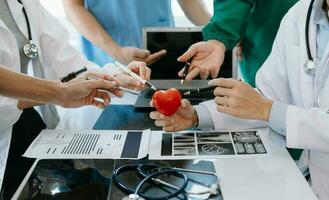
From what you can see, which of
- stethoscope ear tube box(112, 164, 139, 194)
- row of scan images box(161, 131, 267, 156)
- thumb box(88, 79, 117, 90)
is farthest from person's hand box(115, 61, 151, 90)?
stethoscope ear tube box(112, 164, 139, 194)

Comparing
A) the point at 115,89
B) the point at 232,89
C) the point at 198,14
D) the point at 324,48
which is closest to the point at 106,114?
the point at 115,89

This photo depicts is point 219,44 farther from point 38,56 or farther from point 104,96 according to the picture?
point 38,56

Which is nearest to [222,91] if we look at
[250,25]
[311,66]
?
[311,66]

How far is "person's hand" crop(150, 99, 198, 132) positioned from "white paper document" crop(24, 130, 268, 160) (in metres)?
0.02

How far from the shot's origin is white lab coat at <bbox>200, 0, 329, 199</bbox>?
3.15 feet

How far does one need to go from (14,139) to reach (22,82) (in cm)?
25

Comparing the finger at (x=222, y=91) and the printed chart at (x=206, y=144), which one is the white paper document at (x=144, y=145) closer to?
the printed chart at (x=206, y=144)

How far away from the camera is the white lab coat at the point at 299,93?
96 cm

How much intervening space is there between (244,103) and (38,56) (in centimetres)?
69

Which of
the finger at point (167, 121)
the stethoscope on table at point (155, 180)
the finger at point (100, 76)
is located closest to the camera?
the stethoscope on table at point (155, 180)

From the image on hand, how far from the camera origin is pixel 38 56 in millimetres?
1326

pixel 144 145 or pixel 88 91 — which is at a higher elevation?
pixel 88 91

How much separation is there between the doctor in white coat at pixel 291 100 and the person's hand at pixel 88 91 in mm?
169

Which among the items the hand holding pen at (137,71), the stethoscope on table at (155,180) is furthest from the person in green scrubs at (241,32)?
the stethoscope on table at (155,180)
